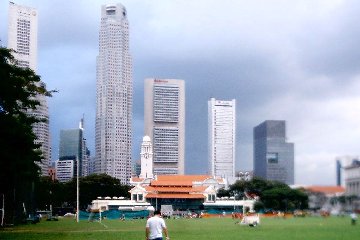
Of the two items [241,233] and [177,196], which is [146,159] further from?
[241,233]

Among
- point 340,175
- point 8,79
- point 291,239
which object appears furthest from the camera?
point 8,79

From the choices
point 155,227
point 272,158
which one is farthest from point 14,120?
point 272,158

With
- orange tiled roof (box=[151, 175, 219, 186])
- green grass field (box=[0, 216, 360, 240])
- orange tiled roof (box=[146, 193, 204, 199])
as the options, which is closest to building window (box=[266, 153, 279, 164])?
green grass field (box=[0, 216, 360, 240])

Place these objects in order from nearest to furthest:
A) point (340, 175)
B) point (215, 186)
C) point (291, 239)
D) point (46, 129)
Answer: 1. point (340, 175)
2. point (291, 239)
3. point (215, 186)
4. point (46, 129)

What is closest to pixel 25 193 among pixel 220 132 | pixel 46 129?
pixel 220 132

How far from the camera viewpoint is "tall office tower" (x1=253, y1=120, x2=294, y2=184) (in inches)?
588

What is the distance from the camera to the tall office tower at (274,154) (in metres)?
14.9

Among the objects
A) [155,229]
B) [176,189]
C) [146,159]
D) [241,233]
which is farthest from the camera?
[146,159]

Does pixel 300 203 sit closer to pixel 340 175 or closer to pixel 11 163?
pixel 340 175

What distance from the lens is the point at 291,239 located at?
90.7 feet

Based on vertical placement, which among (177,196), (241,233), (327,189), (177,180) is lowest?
(177,196)

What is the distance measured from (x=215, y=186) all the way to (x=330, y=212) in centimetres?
13113

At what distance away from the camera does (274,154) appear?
16.0m

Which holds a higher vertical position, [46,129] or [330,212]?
[46,129]
